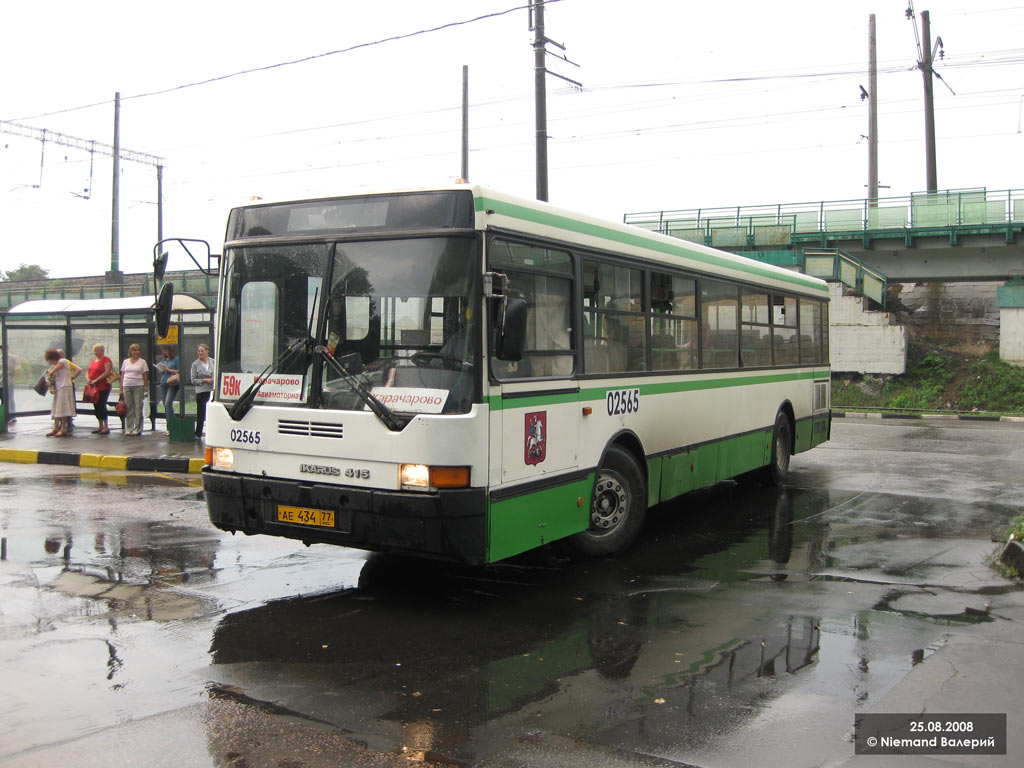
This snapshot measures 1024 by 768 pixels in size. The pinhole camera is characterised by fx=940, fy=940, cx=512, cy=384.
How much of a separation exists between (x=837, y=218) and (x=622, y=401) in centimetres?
3116

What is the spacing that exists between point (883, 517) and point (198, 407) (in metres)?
11.0

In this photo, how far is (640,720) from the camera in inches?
182

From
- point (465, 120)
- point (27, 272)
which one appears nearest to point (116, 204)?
point (465, 120)

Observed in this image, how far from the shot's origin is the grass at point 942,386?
97.3 ft

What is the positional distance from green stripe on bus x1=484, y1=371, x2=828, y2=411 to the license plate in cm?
141

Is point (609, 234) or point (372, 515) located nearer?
point (372, 515)

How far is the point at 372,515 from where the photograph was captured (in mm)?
6395

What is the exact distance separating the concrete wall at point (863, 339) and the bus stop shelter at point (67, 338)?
2278cm

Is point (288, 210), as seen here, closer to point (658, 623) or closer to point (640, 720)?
point (658, 623)

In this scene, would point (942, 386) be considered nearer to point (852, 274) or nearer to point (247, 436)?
point (852, 274)

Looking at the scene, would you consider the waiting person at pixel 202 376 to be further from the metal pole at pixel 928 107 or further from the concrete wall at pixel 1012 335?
the metal pole at pixel 928 107

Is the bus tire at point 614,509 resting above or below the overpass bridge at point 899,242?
below

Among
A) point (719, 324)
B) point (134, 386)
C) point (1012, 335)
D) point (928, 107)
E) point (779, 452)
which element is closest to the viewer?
point (719, 324)

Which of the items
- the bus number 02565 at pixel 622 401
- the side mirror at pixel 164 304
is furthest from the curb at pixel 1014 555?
the side mirror at pixel 164 304
